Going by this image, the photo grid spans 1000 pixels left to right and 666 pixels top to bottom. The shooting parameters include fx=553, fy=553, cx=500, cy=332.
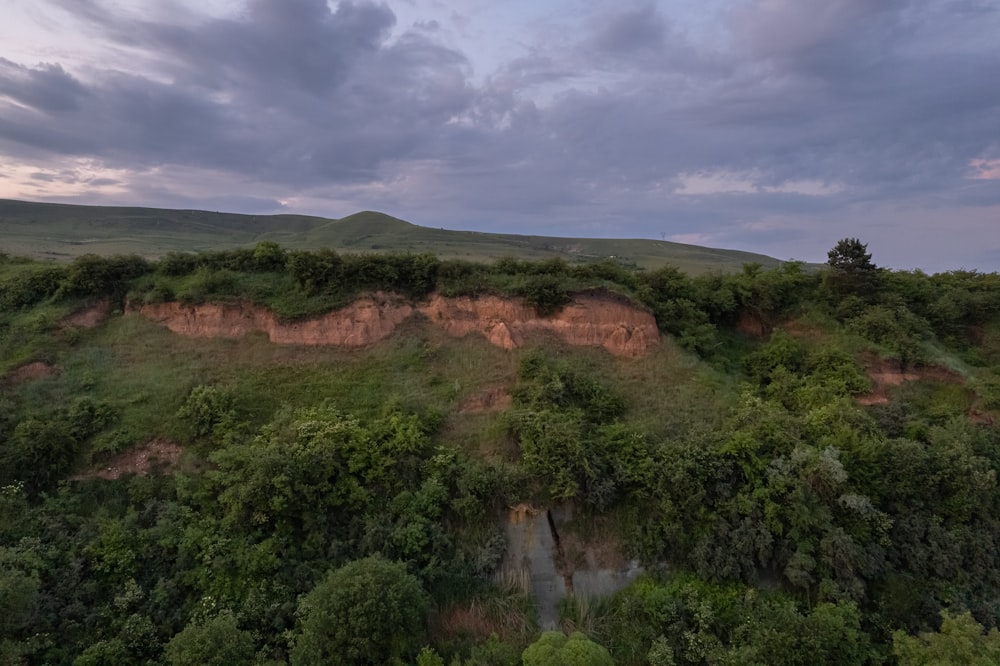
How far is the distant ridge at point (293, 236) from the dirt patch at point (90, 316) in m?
46.0

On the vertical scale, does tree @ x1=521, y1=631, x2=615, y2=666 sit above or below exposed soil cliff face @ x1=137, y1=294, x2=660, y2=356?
below

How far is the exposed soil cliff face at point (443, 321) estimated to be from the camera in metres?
19.9

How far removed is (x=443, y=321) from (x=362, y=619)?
39.6ft

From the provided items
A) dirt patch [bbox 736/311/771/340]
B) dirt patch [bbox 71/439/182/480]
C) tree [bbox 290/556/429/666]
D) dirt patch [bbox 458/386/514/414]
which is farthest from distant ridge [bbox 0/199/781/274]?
tree [bbox 290/556/429/666]

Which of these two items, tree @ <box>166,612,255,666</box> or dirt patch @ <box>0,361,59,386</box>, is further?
dirt patch @ <box>0,361,59,386</box>

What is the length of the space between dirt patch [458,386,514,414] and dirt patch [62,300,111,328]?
44.6 feet

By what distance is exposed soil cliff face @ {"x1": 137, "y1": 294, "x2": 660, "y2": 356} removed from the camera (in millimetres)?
19891

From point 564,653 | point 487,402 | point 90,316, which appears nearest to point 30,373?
point 90,316

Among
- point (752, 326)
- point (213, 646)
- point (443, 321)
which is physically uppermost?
point (752, 326)

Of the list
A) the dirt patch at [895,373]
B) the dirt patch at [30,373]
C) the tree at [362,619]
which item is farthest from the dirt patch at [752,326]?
the dirt patch at [30,373]

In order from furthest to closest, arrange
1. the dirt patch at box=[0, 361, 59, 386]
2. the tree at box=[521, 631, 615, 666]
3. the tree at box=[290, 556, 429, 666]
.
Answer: the dirt patch at box=[0, 361, 59, 386] < the tree at box=[290, 556, 429, 666] < the tree at box=[521, 631, 615, 666]

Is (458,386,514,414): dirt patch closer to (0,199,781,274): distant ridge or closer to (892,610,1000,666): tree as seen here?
(892,610,1000,666): tree

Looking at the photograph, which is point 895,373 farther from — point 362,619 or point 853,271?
point 362,619

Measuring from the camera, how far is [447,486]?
14.5m
